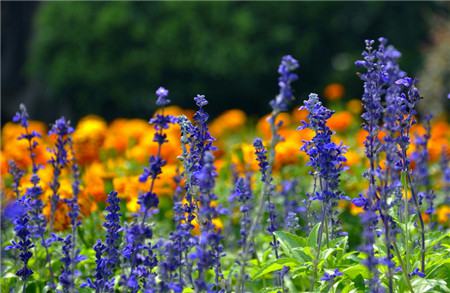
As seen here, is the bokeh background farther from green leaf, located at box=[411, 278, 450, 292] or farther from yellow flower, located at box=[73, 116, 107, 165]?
green leaf, located at box=[411, 278, 450, 292]

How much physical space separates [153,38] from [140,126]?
5009mm

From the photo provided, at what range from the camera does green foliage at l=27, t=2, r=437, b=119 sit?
12578mm

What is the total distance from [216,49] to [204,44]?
8.1 inches

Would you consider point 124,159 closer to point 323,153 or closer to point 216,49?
point 323,153

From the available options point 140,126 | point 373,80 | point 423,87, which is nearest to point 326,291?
point 373,80

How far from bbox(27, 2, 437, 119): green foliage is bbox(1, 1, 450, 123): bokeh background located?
0.02 m

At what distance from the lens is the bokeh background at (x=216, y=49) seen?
12547mm

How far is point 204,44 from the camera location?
12492 mm

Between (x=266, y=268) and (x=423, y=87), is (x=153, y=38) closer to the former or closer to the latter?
(x=423, y=87)

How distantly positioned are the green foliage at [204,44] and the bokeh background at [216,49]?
2cm

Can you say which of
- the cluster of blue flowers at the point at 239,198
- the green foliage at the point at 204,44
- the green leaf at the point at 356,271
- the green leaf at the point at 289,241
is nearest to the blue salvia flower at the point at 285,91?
the cluster of blue flowers at the point at 239,198

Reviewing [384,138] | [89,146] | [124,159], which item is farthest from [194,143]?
[124,159]

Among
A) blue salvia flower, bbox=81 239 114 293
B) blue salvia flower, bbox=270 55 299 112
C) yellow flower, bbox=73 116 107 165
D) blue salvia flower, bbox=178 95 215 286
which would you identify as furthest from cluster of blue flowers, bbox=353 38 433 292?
yellow flower, bbox=73 116 107 165

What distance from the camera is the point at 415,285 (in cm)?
284
